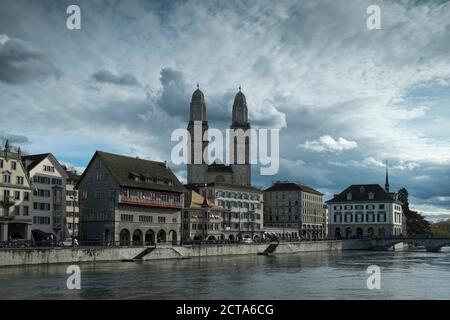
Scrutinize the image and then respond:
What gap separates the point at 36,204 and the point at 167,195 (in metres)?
20.3

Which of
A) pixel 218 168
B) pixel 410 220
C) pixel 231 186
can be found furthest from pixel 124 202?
pixel 410 220

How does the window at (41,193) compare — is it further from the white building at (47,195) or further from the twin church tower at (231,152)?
the twin church tower at (231,152)

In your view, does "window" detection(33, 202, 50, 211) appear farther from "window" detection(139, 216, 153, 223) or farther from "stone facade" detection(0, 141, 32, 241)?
"window" detection(139, 216, 153, 223)

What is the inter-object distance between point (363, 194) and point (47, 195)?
94.3m

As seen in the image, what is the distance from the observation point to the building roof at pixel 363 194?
542 feet

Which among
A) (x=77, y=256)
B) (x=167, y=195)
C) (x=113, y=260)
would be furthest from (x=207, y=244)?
(x=77, y=256)

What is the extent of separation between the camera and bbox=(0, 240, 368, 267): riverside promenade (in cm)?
6562

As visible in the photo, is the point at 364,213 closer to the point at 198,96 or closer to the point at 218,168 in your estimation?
the point at 218,168

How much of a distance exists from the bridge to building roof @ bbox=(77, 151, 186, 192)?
56152 mm

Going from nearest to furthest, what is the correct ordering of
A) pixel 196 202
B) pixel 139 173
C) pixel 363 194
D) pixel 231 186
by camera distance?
1. pixel 139 173
2. pixel 196 202
3. pixel 231 186
4. pixel 363 194

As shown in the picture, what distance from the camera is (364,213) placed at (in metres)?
167

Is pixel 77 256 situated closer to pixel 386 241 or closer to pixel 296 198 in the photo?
pixel 386 241

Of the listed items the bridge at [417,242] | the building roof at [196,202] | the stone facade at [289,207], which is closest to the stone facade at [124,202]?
the building roof at [196,202]

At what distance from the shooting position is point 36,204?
95188 millimetres
